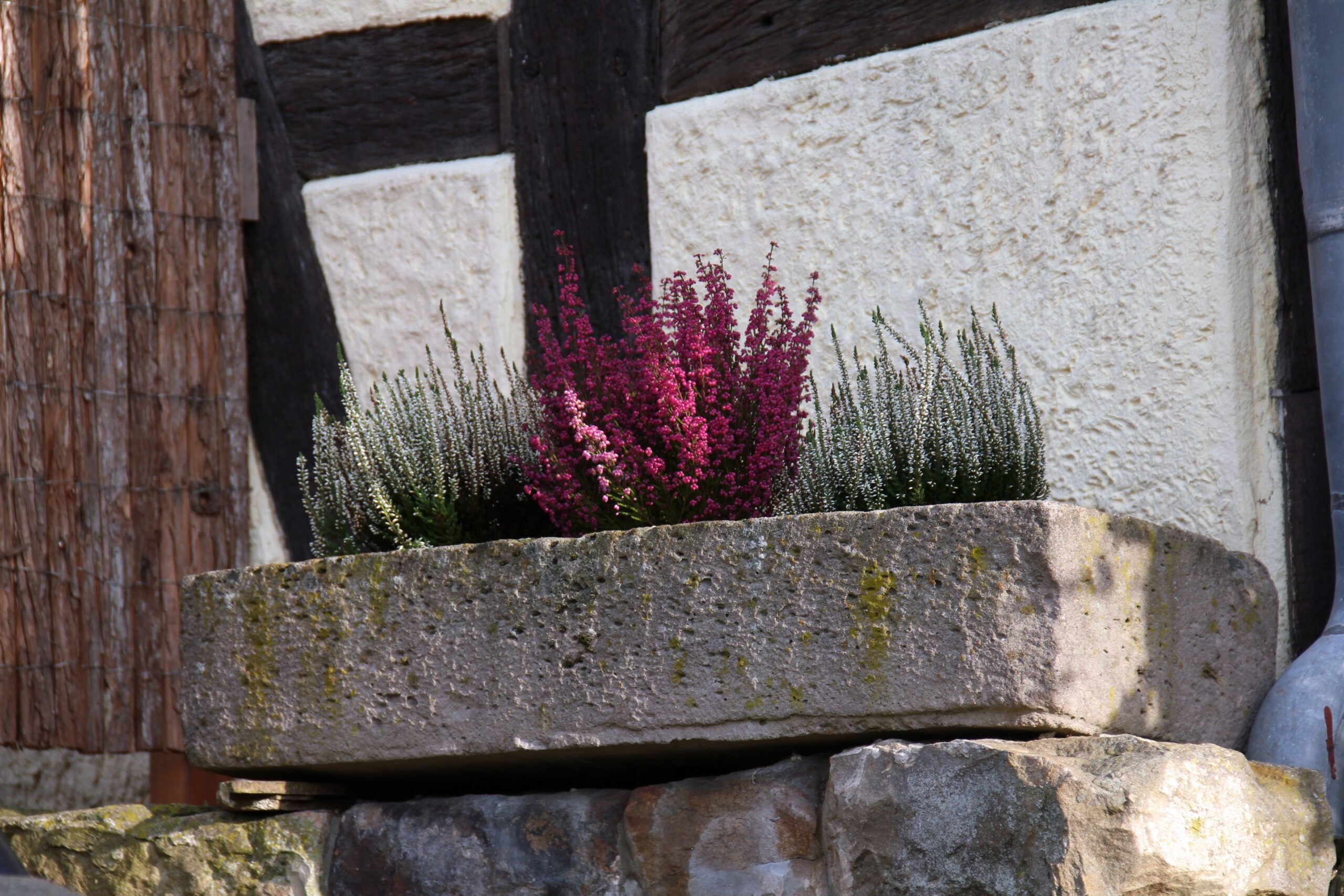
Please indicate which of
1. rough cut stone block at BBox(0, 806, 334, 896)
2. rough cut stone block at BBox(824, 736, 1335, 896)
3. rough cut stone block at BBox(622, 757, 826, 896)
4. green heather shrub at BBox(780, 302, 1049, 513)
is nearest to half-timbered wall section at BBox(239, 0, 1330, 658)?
green heather shrub at BBox(780, 302, 1049, 513)

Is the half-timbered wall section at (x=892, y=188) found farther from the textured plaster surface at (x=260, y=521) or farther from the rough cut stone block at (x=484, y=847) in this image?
the rough cut stone block at (x=484, y=847)

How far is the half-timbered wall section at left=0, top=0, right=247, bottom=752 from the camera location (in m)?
2.92

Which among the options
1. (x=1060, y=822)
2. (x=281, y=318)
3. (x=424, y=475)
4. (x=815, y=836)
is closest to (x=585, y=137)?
(x=281, y=318)

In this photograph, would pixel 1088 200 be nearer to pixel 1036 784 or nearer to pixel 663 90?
pixel 663 90

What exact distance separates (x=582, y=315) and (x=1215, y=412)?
1.01m

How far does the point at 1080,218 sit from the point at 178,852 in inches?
69.5

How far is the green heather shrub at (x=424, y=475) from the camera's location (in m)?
2.29

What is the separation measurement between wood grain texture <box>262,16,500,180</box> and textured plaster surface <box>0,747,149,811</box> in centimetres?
138

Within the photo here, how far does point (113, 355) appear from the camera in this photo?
9.91 ft

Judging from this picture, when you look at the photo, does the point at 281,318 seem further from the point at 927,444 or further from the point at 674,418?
the point at 927,444

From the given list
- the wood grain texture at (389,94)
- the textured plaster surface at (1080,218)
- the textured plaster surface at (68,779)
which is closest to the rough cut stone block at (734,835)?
the textured plaster surface at (1080,218)

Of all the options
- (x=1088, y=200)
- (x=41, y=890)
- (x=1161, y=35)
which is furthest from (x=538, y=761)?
(x=1161, y=35)

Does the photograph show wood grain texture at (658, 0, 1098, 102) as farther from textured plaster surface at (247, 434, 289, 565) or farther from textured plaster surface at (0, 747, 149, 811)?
textured plaster surface at (0, 747, 149, 811)

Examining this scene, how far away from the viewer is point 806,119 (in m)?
2.71
